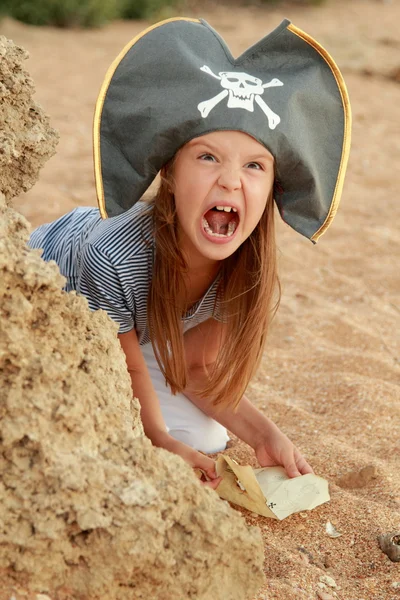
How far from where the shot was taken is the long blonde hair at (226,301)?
2.37 meters

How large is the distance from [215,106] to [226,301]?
28.4 inches

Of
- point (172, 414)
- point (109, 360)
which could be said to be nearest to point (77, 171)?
point (172, 414)

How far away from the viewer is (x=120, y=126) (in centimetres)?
209

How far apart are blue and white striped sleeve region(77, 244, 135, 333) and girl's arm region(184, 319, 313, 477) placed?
0.42 metres

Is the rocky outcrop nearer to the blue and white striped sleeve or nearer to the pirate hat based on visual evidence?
the pirate hat

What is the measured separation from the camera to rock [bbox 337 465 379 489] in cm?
238

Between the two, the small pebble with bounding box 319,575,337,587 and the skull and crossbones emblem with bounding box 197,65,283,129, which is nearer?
the small pebble with bounding box 319,575,337,587

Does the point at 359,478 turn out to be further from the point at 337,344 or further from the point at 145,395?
the point at 337,344

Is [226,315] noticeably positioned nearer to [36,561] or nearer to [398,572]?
[398,572]

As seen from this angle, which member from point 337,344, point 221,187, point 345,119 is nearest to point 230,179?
point 221,187

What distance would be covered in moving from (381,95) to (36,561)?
6.65 m

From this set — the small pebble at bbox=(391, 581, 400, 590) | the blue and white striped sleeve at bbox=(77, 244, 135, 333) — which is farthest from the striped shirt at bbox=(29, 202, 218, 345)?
the small pebble at bbox=(391, 581, 400, 590)

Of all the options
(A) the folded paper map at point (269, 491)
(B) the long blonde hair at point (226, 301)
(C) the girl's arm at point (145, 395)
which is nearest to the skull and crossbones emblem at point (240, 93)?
(B) the long blonde hair at point (226, 301)

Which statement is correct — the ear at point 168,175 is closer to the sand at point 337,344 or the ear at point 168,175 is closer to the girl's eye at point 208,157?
the girl's eye at point 208,157
